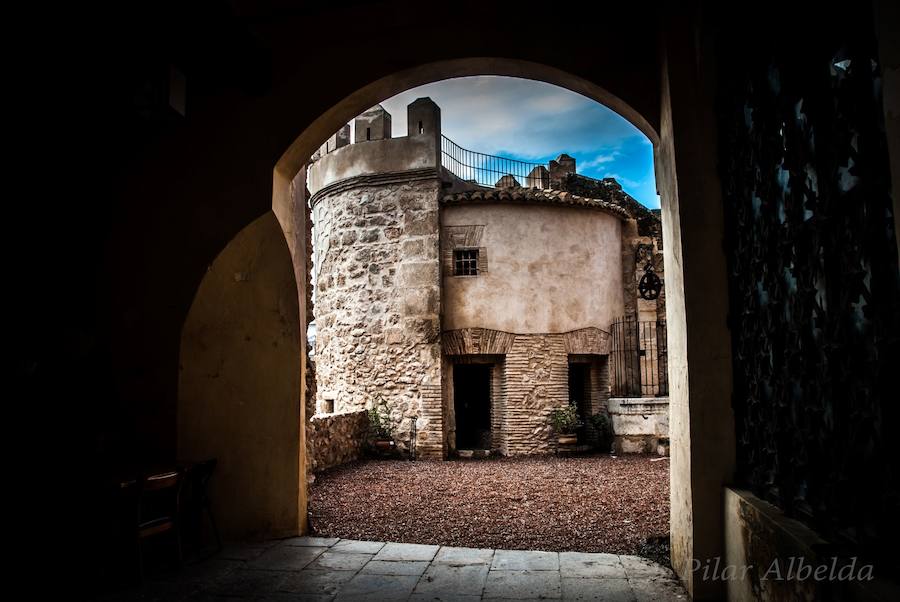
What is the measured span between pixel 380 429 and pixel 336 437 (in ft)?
5.84

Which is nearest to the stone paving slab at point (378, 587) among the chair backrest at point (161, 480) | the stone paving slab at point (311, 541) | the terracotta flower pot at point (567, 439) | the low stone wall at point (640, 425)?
the stone paving slab at point (311, 541)

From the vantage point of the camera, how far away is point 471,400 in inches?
614

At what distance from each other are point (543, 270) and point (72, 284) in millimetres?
9664

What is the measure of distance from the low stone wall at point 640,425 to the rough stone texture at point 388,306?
3.60 metres

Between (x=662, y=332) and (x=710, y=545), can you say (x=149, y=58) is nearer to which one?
(x=710, y=545)

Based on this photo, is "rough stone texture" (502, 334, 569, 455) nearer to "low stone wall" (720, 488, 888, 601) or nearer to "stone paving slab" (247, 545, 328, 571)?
"stone paving slab" (247, 545, 328, 571)

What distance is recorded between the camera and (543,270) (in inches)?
510

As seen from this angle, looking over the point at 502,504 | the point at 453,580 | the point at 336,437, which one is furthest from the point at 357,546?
the point at 336,437

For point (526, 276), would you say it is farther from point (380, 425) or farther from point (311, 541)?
point (311, 541)

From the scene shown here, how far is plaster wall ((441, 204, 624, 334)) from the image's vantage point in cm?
1273

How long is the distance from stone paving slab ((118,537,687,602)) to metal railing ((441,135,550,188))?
32.3 ft

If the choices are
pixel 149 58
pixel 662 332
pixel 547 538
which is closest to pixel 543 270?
pixel 662 332

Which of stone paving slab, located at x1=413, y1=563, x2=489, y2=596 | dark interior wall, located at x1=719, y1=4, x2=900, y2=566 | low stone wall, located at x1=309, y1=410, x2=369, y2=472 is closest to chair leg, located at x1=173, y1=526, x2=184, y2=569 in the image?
stone paving slab, located at x1=413, y1=563, x2=489, y2=596

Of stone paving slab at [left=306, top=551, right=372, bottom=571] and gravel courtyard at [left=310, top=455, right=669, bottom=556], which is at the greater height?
stone paving slab at [left=306, top=551, right=372, bottom=571]
